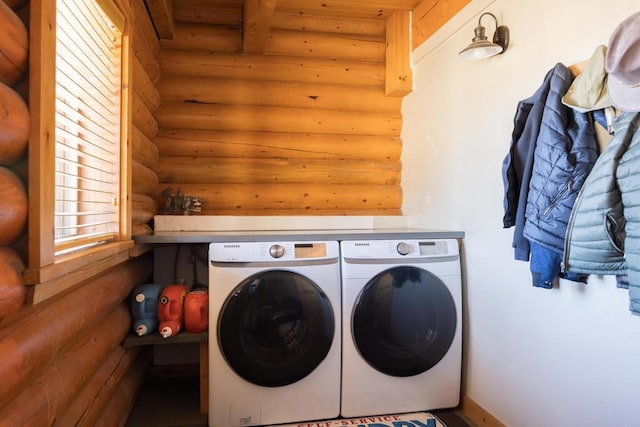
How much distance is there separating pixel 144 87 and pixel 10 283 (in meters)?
1.70

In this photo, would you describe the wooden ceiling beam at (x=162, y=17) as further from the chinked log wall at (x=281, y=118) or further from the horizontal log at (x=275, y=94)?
the horizontal log at (x=275, y=94)

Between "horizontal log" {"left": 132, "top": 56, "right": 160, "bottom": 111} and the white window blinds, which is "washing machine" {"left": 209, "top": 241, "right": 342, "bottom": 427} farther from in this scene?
"horizontal log" {"left": 132, "top": 56, "right": 160, "bottom": 111}

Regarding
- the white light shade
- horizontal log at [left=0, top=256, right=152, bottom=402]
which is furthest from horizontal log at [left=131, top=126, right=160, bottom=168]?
the white light shade

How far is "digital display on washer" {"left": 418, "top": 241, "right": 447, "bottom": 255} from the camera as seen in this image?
212 centimetres

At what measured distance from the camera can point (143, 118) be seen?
2.31 meters

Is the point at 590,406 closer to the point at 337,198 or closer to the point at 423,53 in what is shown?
the point at 337,198

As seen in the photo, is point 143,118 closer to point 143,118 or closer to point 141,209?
point 143,118

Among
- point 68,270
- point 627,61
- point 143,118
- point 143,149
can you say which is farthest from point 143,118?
point 627,61

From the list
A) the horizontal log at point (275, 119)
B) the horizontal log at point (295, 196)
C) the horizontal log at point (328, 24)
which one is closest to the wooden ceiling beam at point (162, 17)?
the horizontal log at point (275, 119)

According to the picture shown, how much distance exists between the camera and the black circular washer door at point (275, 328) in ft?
6.20

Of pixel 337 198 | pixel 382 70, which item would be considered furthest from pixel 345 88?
pixel 337 198

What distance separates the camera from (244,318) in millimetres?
1899

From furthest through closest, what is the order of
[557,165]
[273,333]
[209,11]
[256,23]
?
[209,11]
[256,23]
[273,333]
[557,165]

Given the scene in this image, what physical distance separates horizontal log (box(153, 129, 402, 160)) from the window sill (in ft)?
4.05
